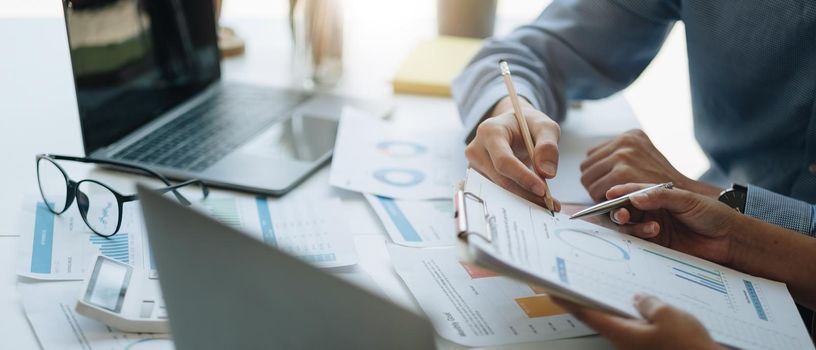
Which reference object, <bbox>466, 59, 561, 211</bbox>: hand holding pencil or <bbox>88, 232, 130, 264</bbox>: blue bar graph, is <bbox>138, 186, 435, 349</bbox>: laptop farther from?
<bbox>466, 59, 561, 211</bbox>: hand holding pencil

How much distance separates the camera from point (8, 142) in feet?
3.52

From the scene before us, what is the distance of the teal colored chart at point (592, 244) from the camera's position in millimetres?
769

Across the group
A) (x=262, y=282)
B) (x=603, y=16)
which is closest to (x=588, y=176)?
(x=603, y=16)

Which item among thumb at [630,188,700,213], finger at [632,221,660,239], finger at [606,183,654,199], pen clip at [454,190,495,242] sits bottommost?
finger at [632,221,660,239]

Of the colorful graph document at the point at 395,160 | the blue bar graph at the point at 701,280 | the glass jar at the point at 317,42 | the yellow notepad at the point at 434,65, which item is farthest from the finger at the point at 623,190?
the glass jar at the point at 317,42

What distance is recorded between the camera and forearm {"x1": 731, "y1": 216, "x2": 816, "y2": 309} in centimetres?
83

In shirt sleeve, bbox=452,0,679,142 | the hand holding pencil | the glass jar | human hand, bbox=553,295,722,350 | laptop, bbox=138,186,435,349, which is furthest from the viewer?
the glass jar

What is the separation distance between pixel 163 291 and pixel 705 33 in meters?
0.89

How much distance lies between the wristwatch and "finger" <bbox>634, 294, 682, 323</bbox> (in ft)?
0.98

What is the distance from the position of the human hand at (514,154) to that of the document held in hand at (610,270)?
30 mm

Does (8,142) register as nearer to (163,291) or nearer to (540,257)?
(163,291)

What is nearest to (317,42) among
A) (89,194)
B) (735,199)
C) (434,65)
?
(434,65)

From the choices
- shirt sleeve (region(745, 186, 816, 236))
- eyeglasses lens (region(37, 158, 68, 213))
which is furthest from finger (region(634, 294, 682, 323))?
eyeglasses lens (region(37, 158, 68, 213))

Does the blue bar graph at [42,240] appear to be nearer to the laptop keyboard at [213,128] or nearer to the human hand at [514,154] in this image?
the laptop keyboard at [213,128]
